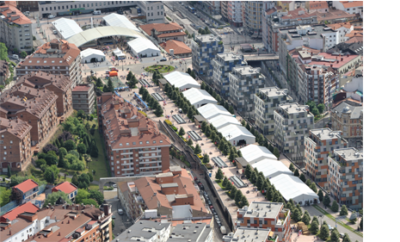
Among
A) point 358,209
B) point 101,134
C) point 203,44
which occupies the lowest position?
point 358,209

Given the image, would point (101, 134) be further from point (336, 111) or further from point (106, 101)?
point (336, 111)

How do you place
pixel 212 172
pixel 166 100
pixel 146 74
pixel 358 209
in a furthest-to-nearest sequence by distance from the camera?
pixel 146 74 < pixel 166 100 < pixel 212 172 < pixel 358 209

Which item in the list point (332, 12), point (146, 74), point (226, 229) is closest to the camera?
point (226, 229)

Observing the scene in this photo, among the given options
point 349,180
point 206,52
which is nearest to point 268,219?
point 349,180

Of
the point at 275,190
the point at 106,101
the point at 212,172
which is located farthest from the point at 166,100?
the point at 275,190

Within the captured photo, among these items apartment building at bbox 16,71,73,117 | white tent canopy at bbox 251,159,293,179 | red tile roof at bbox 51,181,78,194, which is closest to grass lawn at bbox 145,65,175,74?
apartment building at bbox 16,71,73,117

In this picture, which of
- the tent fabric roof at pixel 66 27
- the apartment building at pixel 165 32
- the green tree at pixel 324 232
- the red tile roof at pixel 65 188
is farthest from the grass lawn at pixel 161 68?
the green tree at pixel 324 232

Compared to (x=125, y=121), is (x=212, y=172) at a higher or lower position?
lower
